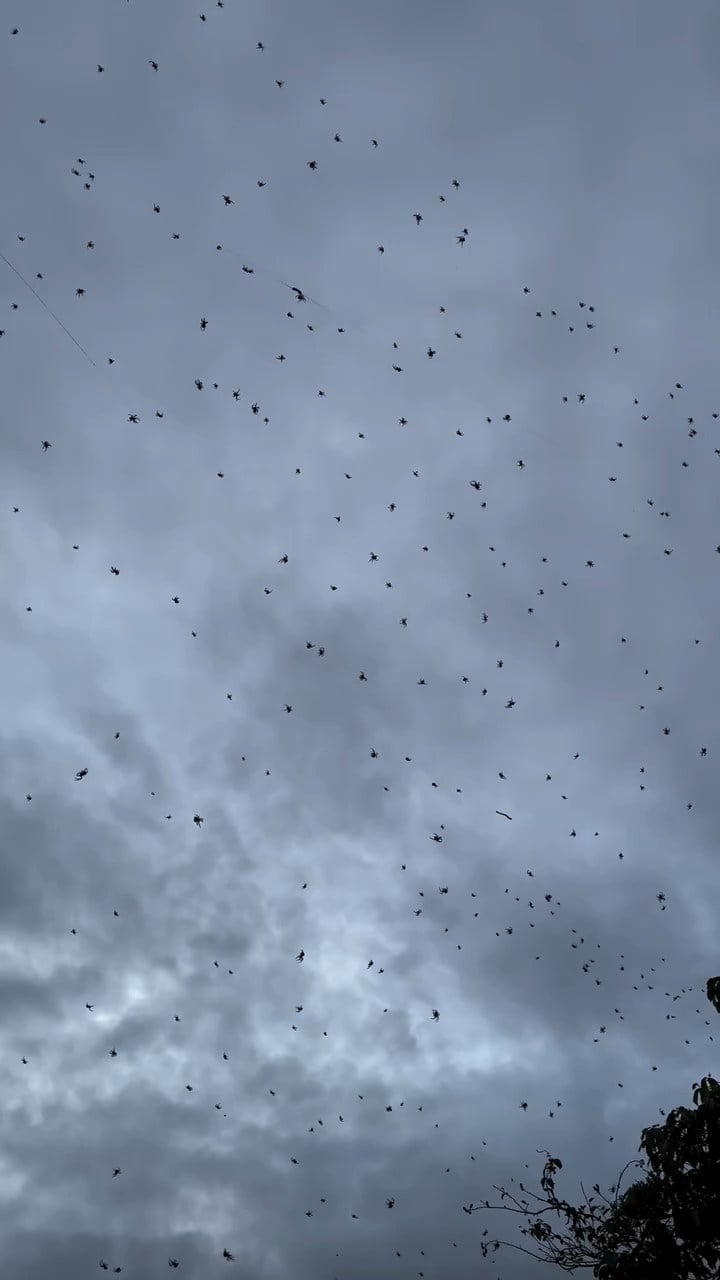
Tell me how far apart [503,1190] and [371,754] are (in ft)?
103

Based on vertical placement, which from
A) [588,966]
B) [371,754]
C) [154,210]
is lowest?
[588,966]

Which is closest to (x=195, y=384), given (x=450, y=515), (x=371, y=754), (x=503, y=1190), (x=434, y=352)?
(x=434, y=352)

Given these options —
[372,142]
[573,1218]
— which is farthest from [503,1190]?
[372,142]

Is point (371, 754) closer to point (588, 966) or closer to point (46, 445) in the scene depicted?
point (588, 966)

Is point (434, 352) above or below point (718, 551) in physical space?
above

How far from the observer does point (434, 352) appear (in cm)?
4172

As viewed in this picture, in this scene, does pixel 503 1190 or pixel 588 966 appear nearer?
pixel 503 1190

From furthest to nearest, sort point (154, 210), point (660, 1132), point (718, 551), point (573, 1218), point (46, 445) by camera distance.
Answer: point (718, 551) < point (46, 445) < point (154, 210) < point (573, 1218) < point (660, 1132)

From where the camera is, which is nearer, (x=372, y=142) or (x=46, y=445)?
(x=372, y=142)

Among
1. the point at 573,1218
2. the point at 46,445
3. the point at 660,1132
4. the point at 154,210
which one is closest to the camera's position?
the point at 660,1132

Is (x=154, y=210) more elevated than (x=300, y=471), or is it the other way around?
(x=154, y=210)

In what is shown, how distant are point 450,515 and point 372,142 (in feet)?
54.7

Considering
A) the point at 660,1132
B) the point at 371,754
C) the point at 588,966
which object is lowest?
the point at 660,1132

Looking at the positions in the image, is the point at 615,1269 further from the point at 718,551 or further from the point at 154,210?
the point at 154,210
